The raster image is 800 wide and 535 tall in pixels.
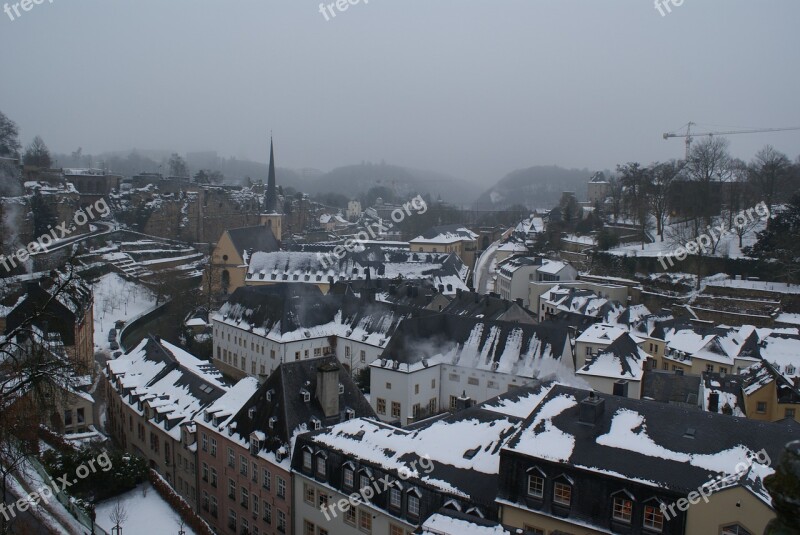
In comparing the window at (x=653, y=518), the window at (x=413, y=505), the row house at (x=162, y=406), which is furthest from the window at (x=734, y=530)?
the row house at (x=162, y=406)

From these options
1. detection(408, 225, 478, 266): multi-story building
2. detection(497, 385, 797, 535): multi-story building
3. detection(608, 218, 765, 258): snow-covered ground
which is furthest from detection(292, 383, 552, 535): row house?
detection(408, 225, 478, 266): multi-story building

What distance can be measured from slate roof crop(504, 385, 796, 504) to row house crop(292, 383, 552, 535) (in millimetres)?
1842

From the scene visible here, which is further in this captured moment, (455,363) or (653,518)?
(455,363)

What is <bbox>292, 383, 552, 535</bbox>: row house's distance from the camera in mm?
16781

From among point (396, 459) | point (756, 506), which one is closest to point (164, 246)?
point (396, 459)

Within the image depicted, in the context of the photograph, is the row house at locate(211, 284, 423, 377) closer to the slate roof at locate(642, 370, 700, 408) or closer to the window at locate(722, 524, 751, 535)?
the slate roof at locate(642, 370, 700, 408)

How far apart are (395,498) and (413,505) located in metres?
0.64

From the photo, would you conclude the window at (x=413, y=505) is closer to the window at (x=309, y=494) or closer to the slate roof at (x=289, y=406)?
the window at (x=309, y=494)

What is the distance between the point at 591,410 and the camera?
16422 millimetres

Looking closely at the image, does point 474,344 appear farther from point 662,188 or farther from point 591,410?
point 662,188

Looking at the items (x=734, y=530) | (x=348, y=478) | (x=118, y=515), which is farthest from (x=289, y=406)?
(x=734, y=530)

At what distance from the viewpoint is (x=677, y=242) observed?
59.9m

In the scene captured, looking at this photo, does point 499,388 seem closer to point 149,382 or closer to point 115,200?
point 149,382

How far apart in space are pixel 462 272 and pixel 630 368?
34098 mm
